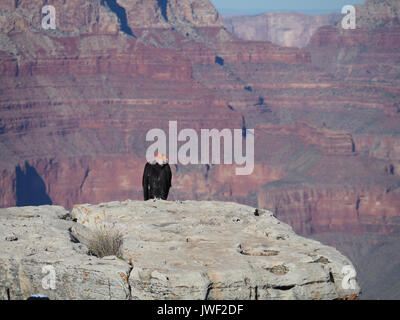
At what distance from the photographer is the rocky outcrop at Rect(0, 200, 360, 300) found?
1612 centimetres

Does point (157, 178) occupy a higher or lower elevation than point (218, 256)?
higher

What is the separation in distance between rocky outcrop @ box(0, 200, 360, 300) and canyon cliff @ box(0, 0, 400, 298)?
104794 millimetres

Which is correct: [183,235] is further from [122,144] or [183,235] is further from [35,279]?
[122,144]

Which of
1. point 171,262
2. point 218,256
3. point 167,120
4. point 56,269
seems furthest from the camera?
point 167,120
